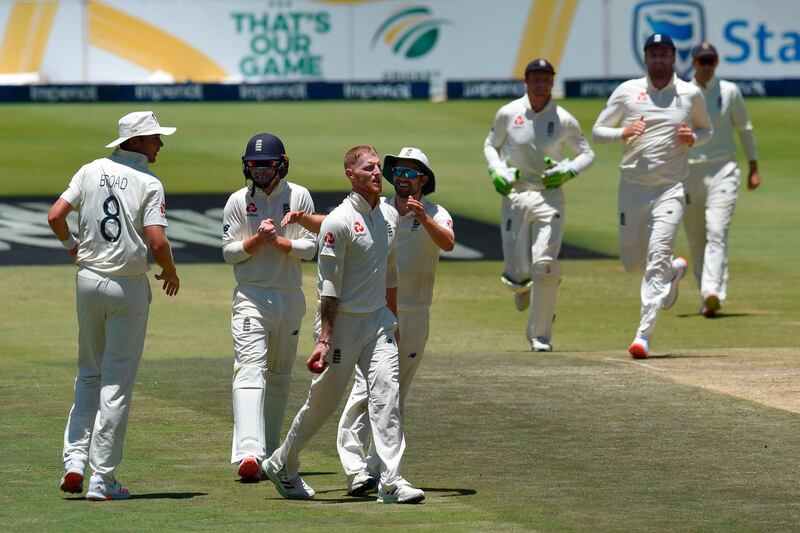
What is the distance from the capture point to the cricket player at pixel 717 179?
16625 millimetres

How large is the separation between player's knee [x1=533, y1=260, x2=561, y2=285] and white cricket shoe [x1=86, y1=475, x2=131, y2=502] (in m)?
6.37

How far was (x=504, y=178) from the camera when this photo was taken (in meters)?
13.9

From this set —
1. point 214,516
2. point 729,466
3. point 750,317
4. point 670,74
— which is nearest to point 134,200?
point 214,516

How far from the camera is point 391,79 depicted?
129ft

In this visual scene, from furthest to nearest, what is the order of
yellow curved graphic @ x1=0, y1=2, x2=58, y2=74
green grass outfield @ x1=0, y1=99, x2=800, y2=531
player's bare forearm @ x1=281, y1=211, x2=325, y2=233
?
1. yellow curved graphic @ x1=0, y1=2, x2=58, y2=74
2. player's bare forearm @ x1=281, y1=211, x2=325, y2=233
3. green grass outfield @ x1=0, y1=99, x2=800, y2=531

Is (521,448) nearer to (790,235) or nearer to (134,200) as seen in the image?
(134,200)

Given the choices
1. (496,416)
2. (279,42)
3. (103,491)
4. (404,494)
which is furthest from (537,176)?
(279,42)

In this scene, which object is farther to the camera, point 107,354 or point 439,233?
point 439,233

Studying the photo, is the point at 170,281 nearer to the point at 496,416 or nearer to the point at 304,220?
the point at 304,220

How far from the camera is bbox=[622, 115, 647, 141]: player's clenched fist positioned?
13.8 metres

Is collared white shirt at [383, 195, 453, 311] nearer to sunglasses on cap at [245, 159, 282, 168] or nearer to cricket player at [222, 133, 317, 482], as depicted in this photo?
cricket player at [222, 133, 317, 482]

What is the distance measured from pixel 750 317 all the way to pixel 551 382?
4.89 meters

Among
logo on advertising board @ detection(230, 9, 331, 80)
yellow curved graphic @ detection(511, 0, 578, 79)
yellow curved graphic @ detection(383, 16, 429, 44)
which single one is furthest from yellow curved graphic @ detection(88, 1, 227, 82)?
yellow curved graphic @ detection(511, 0, 578, 79)

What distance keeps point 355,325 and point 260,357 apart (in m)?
0.89
